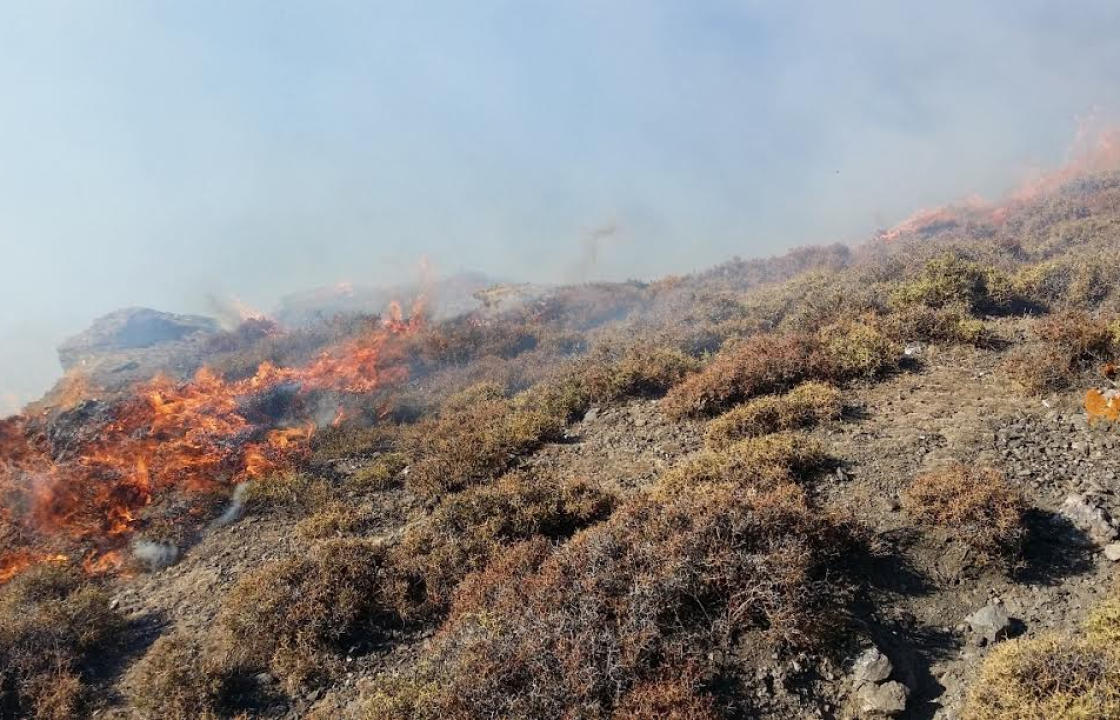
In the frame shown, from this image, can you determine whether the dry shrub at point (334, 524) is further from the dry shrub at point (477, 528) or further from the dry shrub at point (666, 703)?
the dry shrub at point (666, 703)

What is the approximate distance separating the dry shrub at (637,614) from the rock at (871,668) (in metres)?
0.37

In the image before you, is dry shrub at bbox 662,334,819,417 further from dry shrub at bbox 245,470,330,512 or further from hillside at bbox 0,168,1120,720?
dry shrub at bbox 245,470,330,512

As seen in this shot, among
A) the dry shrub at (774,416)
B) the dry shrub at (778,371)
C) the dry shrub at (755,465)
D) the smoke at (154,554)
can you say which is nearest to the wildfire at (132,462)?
the smoke at (154,554)

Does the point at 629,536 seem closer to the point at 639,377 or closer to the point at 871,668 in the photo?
the point at 871,668

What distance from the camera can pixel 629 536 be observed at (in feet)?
25.3

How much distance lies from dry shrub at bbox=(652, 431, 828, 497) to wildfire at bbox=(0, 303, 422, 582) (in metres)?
10.2

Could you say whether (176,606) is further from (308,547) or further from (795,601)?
(795,601)

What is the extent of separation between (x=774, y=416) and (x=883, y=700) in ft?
20.3

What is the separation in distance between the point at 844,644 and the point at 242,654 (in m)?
7.45

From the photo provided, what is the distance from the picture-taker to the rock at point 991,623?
6292mm

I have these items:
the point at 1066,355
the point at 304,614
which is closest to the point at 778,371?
the point at 1066,355

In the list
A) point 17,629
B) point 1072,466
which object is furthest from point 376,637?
point 1072,466

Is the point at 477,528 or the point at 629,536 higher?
the point at 629,536

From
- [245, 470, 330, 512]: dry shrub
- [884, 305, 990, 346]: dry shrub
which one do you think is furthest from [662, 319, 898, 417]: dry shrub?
[245, 470, 330, 512]: dry shrub
